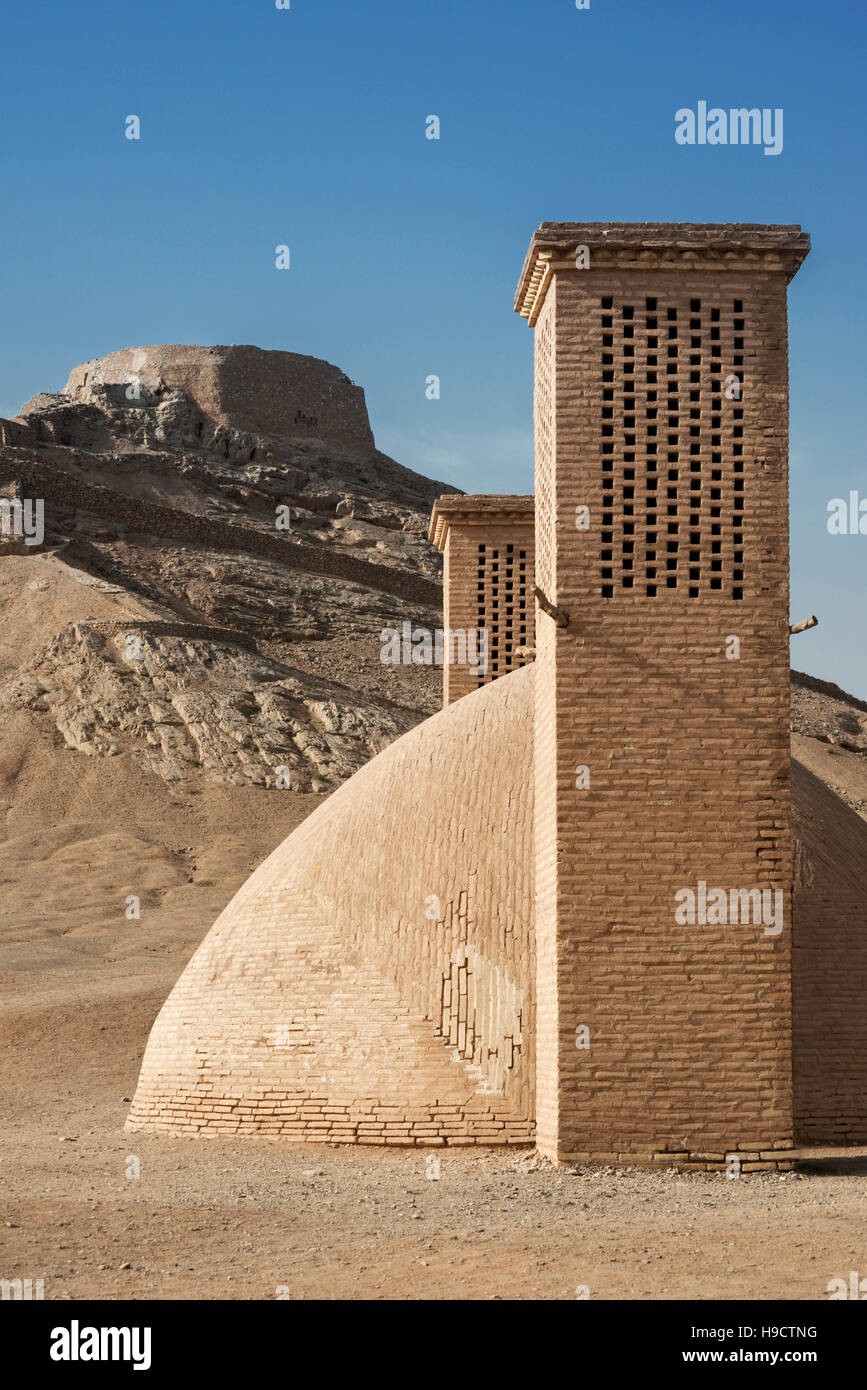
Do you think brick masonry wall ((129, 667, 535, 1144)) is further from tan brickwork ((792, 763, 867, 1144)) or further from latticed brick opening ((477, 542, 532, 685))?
latticed brick opening ((477, 542, 532, 685))

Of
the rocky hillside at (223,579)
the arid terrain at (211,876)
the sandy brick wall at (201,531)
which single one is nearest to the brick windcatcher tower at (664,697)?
the arid terrain at (211,876)

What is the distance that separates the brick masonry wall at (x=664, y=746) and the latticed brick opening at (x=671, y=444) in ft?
0.05

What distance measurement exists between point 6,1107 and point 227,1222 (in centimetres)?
783

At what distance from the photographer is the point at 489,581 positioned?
648 inches

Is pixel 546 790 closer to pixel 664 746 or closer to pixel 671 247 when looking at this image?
pixel 664 746

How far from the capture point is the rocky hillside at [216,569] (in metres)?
38.4

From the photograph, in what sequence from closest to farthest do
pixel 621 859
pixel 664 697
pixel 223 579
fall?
pixel 621 859 → pixel 664 697 → pixel 223 579

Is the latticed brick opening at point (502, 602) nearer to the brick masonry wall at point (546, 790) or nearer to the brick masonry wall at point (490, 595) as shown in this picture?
the brick masonry wall at point (490, 595)

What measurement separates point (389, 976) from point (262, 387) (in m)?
65.9

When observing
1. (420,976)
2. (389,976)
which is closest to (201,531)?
(389,976)

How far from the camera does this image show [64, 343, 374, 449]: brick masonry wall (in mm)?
74062

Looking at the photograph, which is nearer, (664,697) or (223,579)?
(664,697)

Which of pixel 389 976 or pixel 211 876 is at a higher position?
pixel 211 876

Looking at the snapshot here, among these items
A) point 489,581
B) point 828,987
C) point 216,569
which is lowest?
point 828,987
